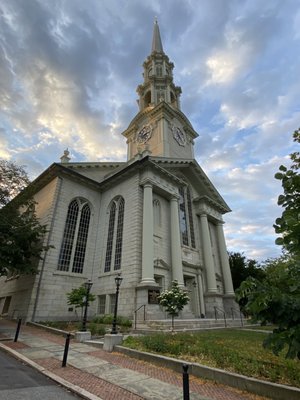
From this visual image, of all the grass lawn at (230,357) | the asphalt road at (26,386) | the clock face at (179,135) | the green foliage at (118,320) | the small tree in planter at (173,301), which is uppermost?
the clock face at (179,135)

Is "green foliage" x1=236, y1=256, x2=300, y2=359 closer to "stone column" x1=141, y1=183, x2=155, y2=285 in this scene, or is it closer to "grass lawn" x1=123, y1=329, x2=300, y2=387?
"grass lawn" x1=123, y1=329, x2=300, y2=387

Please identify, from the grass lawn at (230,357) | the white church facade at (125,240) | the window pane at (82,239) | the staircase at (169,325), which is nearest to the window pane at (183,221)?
Result: the white church facade at (125,240)

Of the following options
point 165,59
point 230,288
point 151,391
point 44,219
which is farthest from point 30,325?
point 165,59

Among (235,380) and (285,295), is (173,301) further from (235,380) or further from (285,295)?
(285,295)

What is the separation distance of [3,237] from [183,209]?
17092mm

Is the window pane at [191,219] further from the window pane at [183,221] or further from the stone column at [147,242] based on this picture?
Answer: the stone column at [147,242]

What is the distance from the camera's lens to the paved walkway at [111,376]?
18.2ft

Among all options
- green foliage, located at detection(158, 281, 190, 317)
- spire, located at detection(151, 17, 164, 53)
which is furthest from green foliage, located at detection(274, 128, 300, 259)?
spire, located at detection(151, 17, 164, 53)

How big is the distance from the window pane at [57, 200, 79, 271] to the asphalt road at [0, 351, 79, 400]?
12.2 meters

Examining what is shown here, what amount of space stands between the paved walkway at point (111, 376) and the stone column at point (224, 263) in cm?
1956

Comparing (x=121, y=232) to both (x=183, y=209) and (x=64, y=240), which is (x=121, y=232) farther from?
(x=183, y=209)

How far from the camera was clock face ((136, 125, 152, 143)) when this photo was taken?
108 feet

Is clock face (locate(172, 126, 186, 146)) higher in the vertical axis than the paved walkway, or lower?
higher

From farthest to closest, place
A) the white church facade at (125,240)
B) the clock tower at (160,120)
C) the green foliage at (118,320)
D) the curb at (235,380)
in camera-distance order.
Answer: the clock tower at (160,120) → the white church facade at (125,240) → the green foliage at (118,320) → the curb at (235,380)
